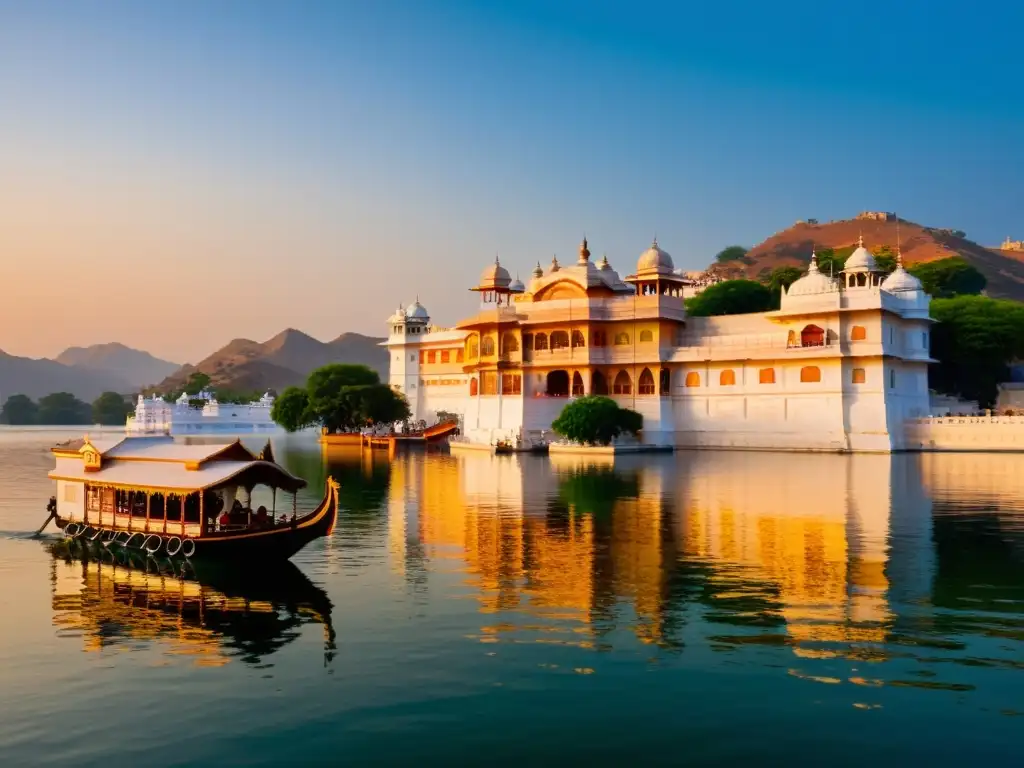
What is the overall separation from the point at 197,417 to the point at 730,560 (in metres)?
87.2

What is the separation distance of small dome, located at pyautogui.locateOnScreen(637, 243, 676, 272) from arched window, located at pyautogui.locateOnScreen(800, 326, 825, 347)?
338 inches

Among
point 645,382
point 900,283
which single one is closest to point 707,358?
point 645,382

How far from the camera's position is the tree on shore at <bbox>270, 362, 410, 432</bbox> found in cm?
6362

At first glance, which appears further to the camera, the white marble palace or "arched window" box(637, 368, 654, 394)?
"arched window" box(637, 368, 654, 394)

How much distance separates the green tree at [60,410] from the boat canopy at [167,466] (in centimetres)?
15120

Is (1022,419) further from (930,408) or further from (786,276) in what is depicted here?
(786,276)

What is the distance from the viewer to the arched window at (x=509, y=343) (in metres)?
56.9

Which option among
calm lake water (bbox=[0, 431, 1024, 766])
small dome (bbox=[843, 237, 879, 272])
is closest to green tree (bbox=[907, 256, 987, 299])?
small dome (bbox=[843, 237, 879, 272])

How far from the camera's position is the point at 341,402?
63.9 metres

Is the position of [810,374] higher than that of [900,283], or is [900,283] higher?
[900,283]

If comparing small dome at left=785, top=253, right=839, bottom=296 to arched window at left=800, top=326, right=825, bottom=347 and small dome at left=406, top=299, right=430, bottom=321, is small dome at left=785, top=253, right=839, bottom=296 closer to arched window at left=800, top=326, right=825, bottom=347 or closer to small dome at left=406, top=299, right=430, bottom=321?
arched window at left=800, top=326, right=825, bottom=347

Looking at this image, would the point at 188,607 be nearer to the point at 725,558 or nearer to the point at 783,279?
the point at 725,558

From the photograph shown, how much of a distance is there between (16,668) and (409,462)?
33.6 meters

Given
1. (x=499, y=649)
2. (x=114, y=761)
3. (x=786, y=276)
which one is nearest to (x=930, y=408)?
(x=786, y=276)
